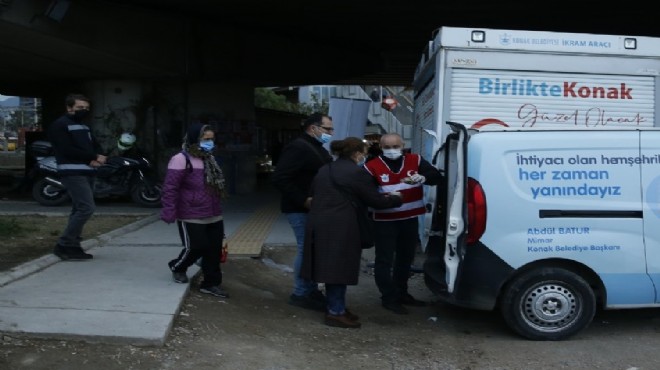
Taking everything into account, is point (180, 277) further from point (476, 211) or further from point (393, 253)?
point (476, 211)

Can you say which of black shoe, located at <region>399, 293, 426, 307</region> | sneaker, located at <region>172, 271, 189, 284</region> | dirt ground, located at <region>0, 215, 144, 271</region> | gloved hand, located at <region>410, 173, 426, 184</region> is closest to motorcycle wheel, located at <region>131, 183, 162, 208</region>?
dirt ground, located at <region>0, 215, 144, 271</region>

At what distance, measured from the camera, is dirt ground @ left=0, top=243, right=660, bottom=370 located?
181 inches

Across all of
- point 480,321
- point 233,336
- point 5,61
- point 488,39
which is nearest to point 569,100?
point 488,39

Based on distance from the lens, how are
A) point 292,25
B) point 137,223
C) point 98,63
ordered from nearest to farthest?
point 137,223, point 98,63, point 292,25

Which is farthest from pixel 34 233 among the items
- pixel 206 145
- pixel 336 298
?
pixel 336 298

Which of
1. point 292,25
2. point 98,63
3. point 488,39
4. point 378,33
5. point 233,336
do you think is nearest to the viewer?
point 233,336

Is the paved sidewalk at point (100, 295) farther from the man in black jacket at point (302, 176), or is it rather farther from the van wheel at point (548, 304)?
the van wheel at point (548, 304)

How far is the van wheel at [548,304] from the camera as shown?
5367mm

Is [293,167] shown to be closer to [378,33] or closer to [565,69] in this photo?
[565,69]

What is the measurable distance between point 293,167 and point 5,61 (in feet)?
38.3

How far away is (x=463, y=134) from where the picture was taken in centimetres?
546

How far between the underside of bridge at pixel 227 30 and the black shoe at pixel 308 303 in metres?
8.31

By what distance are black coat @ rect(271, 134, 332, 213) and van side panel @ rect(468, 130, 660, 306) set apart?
1.43 metres

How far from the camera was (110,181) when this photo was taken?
13.8 metres
